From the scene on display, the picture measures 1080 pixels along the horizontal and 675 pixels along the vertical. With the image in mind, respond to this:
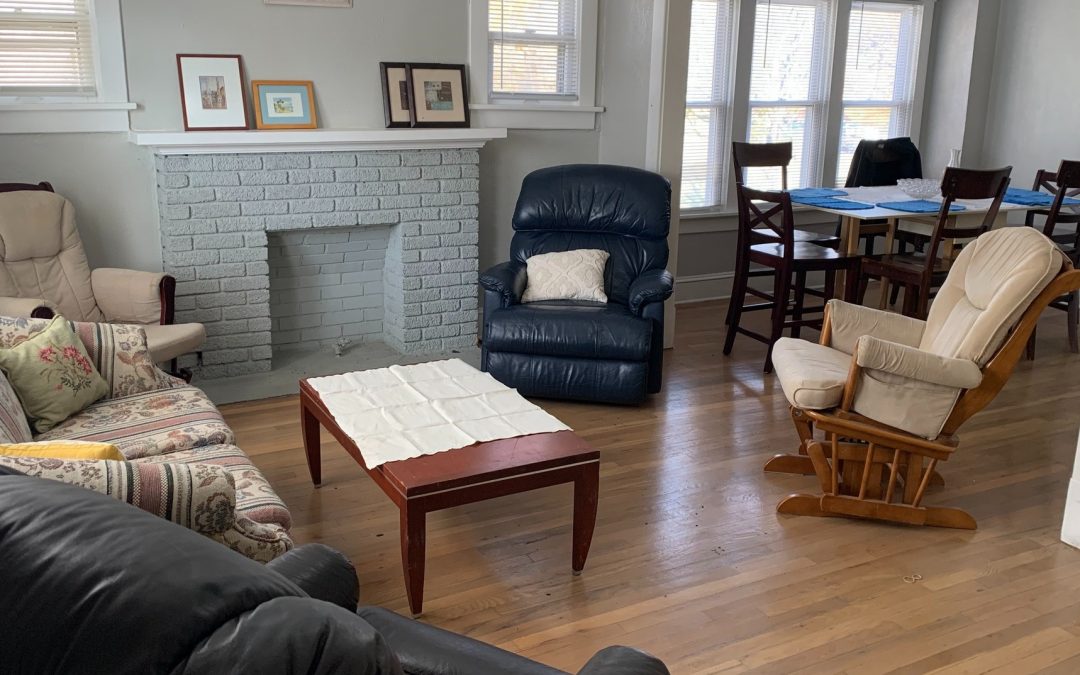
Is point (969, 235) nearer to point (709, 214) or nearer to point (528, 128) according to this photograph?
point (709, 214)

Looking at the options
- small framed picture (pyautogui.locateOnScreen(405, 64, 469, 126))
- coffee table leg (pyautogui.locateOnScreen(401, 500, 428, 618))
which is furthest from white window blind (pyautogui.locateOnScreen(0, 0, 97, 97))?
coffee table leg (pyautogui.locateOnScreen(401, 500, 428, 618))

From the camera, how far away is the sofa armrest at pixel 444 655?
1.64m

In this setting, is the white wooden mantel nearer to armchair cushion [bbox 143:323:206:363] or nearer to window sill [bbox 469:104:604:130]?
window sill [bbox 469:104:604:130]

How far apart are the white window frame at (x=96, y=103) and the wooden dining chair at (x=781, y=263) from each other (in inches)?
120

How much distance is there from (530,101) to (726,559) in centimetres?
312

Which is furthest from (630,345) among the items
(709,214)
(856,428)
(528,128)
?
(709,214)

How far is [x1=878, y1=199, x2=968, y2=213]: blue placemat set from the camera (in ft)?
16.4

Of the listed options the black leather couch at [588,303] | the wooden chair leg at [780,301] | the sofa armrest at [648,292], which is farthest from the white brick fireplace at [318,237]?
the wooden chair leg at [780,301]

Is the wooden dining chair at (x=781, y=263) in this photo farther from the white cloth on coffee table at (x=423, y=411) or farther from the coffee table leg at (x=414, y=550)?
the coffee table leg at (x=414, y=550)

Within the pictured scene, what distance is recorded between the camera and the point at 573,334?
4316 mm

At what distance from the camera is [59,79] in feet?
13.9

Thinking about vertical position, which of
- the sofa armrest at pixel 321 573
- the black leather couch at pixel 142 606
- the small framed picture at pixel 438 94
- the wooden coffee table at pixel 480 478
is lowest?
the wooden coffee table at pixel 480 478

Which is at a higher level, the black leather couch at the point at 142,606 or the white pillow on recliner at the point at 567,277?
the black leather couch at the point at 142,606

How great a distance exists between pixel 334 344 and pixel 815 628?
3.23 meters
